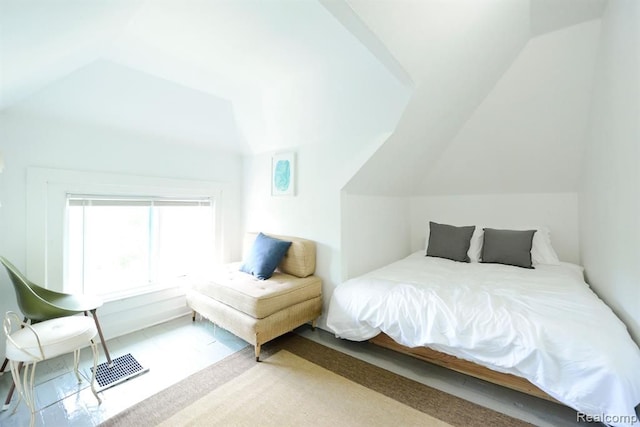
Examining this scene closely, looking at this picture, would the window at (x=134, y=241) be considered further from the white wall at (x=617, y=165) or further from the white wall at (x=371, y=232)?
the white wall at (x=617, y=165)

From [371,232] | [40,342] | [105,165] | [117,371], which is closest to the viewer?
Result: [40,342]

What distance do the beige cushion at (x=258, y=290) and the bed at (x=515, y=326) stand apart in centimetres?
33

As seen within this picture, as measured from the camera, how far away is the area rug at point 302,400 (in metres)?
1.54

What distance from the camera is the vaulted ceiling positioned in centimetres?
146

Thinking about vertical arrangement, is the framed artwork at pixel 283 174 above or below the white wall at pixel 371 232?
above

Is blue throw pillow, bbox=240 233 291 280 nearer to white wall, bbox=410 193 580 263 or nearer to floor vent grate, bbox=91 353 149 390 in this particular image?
floor vent grate, bbox=91 353 149 390

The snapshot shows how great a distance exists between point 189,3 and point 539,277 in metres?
3.33

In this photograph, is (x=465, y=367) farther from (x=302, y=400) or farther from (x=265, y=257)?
(x=265, y=257)

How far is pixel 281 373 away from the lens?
196cm

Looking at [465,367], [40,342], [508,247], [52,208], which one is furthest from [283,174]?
[508,247]

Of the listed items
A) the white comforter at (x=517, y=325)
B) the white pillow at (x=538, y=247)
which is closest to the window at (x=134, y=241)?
the white comforter at (x=517, y=325)

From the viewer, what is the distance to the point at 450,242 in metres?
3.12

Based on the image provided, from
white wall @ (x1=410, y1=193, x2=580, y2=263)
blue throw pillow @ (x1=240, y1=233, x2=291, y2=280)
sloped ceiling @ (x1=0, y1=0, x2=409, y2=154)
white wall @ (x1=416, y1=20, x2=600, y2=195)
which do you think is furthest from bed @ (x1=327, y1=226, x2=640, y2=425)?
sloped ceiling @ (x1=0, y1=0, x2=409, y2=154)

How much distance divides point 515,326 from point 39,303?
9.67ft
